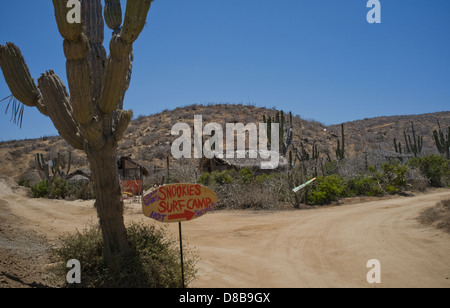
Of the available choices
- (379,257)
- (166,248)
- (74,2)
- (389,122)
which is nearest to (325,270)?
(379,257)

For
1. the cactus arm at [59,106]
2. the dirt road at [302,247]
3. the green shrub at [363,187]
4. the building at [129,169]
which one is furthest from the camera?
the building at [129,169]

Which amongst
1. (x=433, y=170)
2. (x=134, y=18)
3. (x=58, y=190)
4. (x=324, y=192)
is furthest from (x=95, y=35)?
(x=433, y=170)

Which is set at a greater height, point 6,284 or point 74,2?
point 74,2

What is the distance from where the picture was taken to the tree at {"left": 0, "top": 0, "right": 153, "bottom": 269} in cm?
408

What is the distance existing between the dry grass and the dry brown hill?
76.8ft

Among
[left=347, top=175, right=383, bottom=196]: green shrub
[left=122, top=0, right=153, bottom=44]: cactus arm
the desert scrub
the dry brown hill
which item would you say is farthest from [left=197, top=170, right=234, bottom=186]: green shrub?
the dry brown hill

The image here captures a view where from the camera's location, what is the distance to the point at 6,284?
428cm

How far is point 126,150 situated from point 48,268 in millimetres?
32250

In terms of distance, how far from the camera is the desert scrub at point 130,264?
4531 millimetres

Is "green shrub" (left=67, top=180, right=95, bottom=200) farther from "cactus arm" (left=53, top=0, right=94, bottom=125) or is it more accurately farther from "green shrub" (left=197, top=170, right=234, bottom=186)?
"cactus arm" (left=53, top=0, right=94, bottom=125)

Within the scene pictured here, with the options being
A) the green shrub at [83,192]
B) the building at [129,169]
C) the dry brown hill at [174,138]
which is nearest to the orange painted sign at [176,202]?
the green shrub at [83,192]

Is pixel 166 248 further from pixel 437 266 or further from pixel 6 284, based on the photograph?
pixel 437 266

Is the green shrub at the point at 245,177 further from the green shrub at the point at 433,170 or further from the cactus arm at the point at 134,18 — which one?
the cactus arm at the point at 134,18

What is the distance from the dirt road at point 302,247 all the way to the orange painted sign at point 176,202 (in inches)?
51.0
